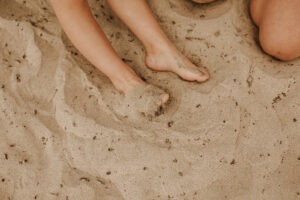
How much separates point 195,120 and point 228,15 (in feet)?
1.80

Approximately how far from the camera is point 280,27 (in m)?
1.07

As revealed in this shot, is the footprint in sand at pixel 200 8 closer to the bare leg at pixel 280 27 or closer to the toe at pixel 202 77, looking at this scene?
the bare leg at pixel 280 27

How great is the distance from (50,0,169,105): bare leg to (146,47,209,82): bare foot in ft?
0.45

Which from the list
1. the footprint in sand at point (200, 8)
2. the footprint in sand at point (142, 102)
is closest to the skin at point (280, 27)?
the footprint in sand at point (200, 8)

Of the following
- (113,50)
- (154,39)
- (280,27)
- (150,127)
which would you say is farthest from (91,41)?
(280,27)

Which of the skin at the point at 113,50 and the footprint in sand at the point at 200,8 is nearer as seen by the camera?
the skin at the point at 113,50

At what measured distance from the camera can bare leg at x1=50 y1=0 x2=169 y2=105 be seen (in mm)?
958

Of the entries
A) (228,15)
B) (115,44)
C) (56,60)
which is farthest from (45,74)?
(228,15)

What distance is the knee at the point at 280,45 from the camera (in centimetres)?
107

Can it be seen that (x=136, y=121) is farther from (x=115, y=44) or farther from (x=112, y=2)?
(x=112, y=2)

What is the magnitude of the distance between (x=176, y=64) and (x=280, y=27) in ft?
1.51

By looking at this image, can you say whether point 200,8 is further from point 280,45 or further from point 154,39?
point 280,45

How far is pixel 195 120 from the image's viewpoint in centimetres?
106

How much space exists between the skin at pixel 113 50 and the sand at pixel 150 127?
2.2 inches
